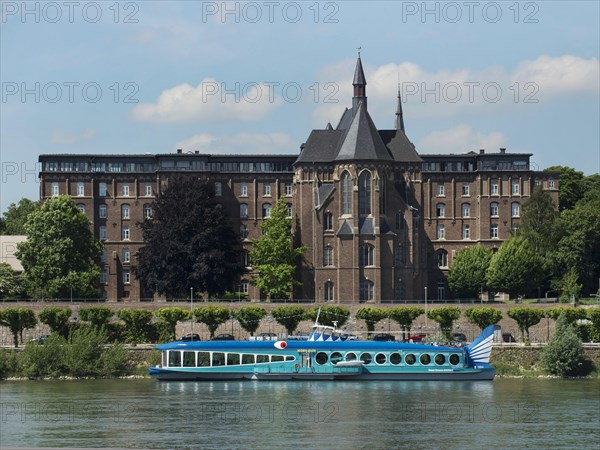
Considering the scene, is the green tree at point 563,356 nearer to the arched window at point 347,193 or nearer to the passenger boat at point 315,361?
the passenger boat at point 315,361

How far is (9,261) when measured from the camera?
144875 mm

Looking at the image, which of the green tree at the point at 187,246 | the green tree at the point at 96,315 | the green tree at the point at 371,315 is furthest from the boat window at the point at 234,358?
the green tree at the point at 187,246

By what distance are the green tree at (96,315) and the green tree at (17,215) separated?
2766 inches

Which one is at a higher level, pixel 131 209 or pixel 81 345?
pixel 131 209

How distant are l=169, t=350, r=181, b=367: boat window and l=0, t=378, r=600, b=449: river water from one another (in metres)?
2.27

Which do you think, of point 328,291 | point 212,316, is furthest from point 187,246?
point 212,316

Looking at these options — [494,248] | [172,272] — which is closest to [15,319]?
[172,272]

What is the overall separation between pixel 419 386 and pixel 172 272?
149ft

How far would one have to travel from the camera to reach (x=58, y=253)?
420 ft

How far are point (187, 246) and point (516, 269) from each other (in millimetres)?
30341

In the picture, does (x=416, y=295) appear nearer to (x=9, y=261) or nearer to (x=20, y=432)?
(x=9, y=261)

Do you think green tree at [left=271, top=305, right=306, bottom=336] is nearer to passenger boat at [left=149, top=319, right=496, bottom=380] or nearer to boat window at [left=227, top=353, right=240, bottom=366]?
passenger boat at [left=149, top=319, right=496, bottom=380]

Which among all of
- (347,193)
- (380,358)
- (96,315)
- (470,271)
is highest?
(347,193)

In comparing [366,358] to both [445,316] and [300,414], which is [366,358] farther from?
[300,414]
